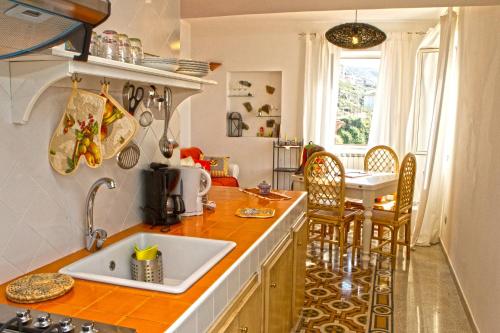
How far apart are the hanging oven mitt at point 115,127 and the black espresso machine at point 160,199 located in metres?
0.44

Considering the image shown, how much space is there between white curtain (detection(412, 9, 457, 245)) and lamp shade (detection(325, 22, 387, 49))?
70 centimetres

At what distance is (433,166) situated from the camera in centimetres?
461

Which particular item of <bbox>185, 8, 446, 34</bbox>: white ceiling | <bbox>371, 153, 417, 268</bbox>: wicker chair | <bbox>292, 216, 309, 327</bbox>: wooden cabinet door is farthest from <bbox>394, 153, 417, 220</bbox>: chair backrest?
<bbox>185, 8, 446, 34</bbox>: white ceiling

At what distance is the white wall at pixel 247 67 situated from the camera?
658 cm

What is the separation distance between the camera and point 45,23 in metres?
0.89

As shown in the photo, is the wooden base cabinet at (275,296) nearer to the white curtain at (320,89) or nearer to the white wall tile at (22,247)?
the white wall tile at (22,247)

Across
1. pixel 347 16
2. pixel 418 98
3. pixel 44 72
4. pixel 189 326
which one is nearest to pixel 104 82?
pixel 44 72

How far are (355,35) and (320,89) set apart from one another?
7.36 feet

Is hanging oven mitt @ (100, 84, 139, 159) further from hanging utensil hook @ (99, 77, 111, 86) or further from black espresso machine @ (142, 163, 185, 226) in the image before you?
black espresso machine @ (142, 163, 185, 226)

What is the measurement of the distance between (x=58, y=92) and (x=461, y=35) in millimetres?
4018

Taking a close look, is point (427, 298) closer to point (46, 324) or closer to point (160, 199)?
point (160, 199)

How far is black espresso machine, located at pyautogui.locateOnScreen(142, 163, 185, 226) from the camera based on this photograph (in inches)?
78.6

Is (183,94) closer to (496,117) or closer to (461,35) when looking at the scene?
(496,117)

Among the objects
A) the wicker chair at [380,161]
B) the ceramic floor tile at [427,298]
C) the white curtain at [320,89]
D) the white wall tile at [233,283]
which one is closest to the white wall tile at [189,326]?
the white wall tile at [233,283]
